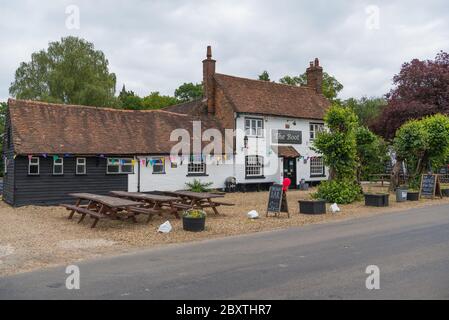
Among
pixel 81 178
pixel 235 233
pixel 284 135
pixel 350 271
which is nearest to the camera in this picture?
pixel 350 271

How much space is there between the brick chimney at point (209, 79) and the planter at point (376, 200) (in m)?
12.9

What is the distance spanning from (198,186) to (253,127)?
5998 millimetres

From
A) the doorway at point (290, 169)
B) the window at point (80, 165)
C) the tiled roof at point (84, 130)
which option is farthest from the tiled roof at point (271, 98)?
the window at point (80, 165)

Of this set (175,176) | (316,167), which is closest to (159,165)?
(175,176)

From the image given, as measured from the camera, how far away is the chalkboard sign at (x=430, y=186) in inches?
858

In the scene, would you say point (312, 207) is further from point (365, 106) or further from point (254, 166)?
point (365, 106)

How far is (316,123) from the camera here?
101 feet

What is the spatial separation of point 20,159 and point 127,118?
22.2 feet

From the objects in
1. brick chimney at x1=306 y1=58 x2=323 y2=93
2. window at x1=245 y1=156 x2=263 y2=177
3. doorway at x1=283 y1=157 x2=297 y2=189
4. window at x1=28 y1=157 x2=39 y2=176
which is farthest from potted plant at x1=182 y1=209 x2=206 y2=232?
brick chimney at x1=306 y1=58 x2=323 y2=93

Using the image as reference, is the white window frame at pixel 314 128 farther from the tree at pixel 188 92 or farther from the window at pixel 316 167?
the tree at pixel 188 92

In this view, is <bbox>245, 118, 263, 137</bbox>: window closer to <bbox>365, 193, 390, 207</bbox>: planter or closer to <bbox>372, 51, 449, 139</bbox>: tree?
<bbox>365, 193, 390, 207</bbox>: planter

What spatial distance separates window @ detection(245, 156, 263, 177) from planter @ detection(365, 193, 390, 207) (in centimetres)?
970
